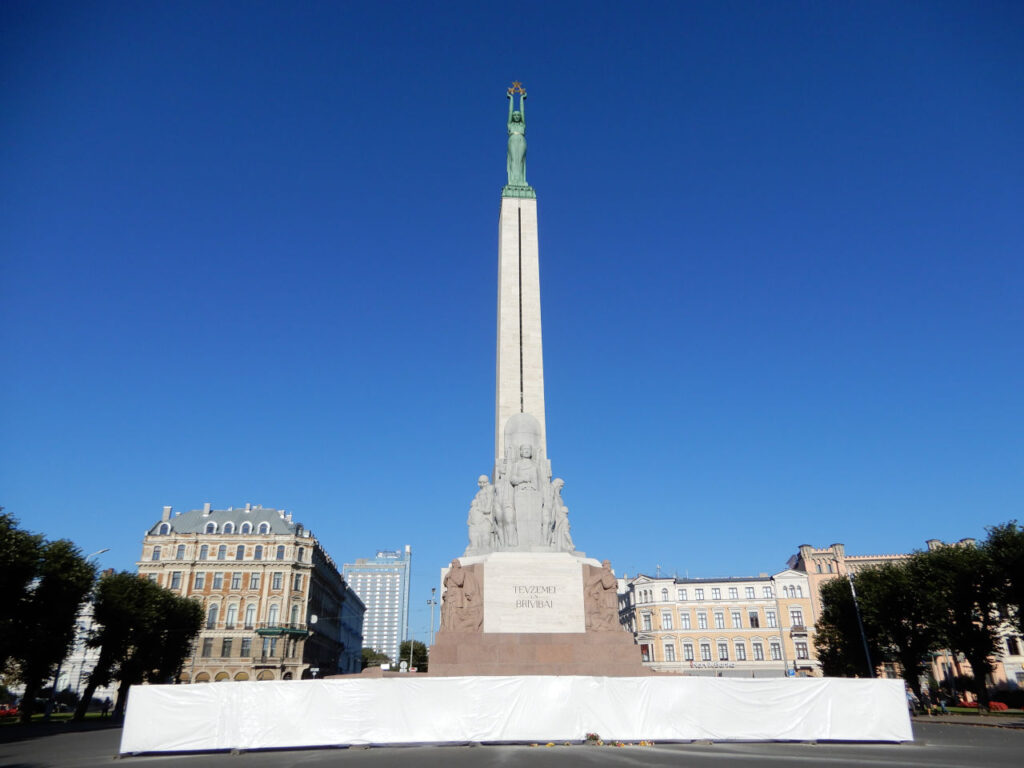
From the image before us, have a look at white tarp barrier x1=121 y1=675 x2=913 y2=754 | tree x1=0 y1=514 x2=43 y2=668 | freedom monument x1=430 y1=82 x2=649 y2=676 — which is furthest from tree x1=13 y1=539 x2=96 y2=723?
freedom monument x1=430 y1=82 x2=649 y2=676

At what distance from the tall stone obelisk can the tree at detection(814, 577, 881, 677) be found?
2926cm

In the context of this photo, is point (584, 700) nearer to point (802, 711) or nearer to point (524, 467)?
point (802, 711)

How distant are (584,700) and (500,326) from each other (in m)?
16.6

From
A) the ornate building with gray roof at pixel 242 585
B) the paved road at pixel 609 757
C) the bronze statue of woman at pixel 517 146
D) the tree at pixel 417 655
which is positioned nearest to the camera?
the paved road at pixel 609 757

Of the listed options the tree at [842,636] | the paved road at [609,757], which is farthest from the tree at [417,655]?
the paved road at [609,757]

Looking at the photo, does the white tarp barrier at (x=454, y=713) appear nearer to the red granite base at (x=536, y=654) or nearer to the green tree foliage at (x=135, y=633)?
the red granite base at (x=536, y=654)

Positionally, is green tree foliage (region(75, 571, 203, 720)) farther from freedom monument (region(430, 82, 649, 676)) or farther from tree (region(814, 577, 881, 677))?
tree (region(814, 577, 881, 677))

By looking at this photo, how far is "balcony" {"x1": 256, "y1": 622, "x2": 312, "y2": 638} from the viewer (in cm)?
5688

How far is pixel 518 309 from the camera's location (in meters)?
27.1

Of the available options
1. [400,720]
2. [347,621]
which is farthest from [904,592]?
[347,621]

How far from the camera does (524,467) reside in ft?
71.6

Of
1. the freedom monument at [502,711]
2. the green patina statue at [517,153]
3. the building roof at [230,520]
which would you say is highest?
the green patina statue at [517,153]

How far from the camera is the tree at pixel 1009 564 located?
29.8 metres

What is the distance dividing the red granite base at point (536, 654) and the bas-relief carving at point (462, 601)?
14.8 inches
